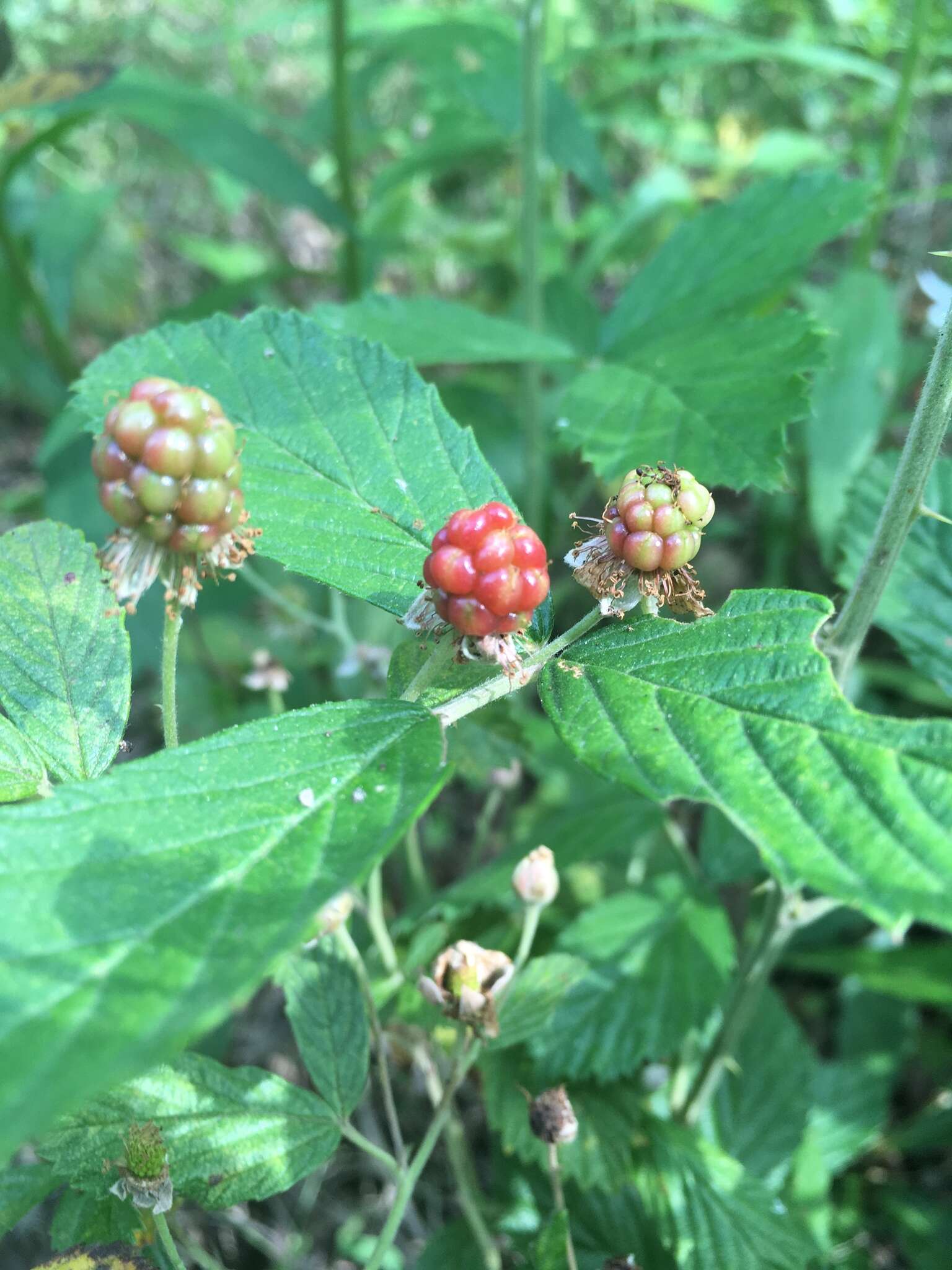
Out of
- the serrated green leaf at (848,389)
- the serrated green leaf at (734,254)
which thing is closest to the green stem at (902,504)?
the serrated green leaf at (734,254)

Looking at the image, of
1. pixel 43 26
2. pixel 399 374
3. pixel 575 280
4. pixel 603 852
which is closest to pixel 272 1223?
pixel 603 852

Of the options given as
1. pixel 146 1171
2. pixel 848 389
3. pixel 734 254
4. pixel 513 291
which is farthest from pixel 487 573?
pixel 513 291

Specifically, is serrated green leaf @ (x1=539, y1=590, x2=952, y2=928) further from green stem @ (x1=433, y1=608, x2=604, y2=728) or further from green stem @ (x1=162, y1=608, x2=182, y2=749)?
green stem @ (x1=162, y1=608, x2=182, y2=749)

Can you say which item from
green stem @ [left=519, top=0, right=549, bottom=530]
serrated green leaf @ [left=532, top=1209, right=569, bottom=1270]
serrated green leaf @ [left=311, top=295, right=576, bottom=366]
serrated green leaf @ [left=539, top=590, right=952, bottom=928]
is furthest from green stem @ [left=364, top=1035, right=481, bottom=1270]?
green stem @ [left=519, top=0, right=549, bottom=530]

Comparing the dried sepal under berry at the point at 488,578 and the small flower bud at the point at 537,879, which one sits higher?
the dried sepal under berry at the point at 488,578

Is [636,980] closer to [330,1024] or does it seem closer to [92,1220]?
[330,1024]

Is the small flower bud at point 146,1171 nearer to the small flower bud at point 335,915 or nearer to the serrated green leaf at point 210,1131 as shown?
the serrated green leaf at point 210,1131
